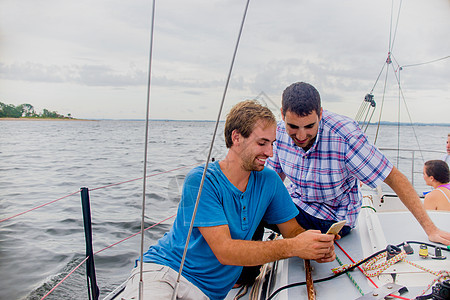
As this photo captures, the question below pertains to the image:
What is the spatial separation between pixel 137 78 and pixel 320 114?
33.2 inches

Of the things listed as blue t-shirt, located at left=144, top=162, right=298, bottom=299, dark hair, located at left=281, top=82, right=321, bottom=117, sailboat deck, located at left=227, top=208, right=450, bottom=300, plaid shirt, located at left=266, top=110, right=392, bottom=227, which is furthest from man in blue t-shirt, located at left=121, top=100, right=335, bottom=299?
plaid shirt, located at left=266, top=110, right=392, bottom=227

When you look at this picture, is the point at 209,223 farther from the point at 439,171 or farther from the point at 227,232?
the point at 439,171

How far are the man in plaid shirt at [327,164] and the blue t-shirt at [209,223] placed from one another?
0.41 metres

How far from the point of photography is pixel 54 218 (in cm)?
480

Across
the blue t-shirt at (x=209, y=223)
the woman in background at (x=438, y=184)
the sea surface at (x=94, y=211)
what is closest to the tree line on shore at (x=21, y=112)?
the sea surface at (x=94, y=211)

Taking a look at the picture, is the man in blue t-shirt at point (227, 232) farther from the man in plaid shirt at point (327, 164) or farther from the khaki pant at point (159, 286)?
the man in plaid shirt at point (327, 164)

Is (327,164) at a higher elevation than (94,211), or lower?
higher

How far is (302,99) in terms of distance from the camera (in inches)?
59.3

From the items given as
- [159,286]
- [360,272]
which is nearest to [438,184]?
[360,272]

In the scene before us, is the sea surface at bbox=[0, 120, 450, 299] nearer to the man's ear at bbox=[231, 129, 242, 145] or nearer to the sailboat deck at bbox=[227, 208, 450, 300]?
the man's ear at bbox=[231, 129, 242, 145]

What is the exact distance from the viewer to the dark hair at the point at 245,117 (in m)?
1.26

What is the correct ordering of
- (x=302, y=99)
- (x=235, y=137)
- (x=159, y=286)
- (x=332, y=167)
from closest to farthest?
(x=159, y=286) < (x=235, y=137) < (x=302, y=99) < (x=332, y=167)

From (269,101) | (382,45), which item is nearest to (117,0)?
(269,101)

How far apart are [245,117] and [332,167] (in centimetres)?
60
